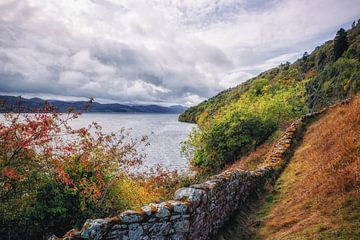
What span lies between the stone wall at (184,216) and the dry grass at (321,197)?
1316mm

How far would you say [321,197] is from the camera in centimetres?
809

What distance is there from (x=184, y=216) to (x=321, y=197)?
4.42 meters

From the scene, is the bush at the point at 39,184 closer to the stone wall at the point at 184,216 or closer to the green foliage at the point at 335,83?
the stone wall at the point at 184,216

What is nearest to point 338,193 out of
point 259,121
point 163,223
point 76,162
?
point 163,223

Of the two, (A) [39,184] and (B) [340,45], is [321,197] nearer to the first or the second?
(A) [39,184]

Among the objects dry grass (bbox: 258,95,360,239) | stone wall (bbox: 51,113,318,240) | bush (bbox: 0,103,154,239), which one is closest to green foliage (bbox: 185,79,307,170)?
dry grass (bbox: 258,95,360,239)

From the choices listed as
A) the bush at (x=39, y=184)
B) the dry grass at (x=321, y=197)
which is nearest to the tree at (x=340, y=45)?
the dry grass at (x=321, y=197)

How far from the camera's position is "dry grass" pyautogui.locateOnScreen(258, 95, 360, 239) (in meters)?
6.39

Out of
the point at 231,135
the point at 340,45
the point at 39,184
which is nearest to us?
the point at 39,184

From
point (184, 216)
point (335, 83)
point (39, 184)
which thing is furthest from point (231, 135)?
point (335, 83)

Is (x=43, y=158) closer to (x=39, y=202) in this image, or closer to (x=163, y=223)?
(x=39, y=202)

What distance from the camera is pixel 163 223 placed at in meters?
6.45

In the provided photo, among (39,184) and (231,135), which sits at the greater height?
(231,135)

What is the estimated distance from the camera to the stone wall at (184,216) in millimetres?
5755
